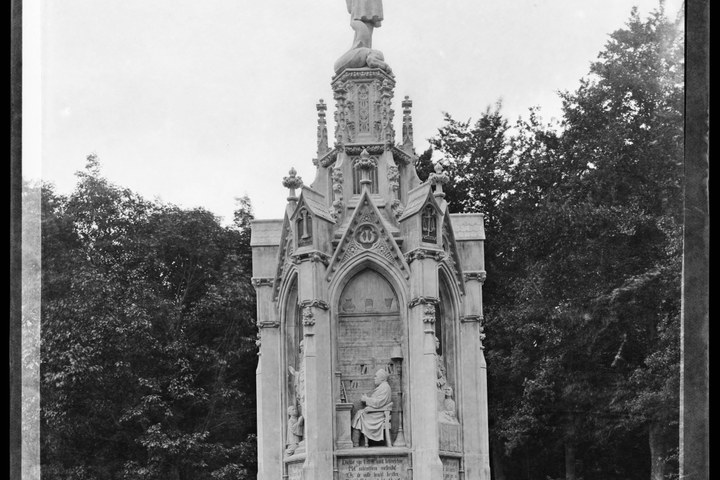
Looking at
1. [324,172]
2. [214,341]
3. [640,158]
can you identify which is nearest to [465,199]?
[640,158]

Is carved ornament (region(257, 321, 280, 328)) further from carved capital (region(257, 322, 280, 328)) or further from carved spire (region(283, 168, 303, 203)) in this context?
carved spire (region(283, 168, 303, 203))

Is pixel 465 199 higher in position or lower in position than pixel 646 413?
higher

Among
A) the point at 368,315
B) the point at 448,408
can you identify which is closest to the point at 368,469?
the point at 448,408

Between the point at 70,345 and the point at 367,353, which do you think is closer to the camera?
the point at 367,353

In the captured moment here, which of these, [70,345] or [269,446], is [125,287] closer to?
[70,345]

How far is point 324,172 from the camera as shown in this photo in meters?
15.4

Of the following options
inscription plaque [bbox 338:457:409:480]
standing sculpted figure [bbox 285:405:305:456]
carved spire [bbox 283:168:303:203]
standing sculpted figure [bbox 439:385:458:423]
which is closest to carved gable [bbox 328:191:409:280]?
carved spire [bbox 283:168:303:203]

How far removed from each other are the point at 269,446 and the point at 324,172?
3.55m

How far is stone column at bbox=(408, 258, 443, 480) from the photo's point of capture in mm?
13789

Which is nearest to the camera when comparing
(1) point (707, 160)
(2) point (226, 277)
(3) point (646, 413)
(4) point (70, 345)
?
(1) point (707, 160)

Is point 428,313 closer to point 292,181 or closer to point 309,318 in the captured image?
point 309,318

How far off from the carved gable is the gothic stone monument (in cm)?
1

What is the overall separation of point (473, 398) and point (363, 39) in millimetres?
4819

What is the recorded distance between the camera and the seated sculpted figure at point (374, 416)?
13906 mm
